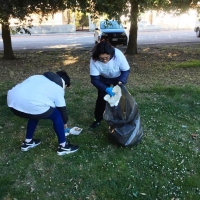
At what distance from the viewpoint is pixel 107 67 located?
343cm

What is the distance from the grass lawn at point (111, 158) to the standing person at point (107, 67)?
2.61 ft

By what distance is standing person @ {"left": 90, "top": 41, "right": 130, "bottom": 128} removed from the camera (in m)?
3.25

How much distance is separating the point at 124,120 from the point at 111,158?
1.63 feet

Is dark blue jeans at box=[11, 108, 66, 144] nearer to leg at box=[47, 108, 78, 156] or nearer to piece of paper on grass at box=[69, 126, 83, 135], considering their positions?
leg at box=[47, 108, 78, 156]

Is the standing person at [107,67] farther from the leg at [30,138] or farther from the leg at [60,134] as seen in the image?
the leg at [30,138]

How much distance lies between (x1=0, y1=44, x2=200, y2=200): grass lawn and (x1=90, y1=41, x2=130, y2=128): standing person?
795 mm

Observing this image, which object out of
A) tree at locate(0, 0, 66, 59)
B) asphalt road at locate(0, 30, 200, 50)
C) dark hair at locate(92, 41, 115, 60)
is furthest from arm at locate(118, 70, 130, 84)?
asphalt road at locate(0, 30, 200, 50)

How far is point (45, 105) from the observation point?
2.83 metres

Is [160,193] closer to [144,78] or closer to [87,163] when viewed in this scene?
[87,163]

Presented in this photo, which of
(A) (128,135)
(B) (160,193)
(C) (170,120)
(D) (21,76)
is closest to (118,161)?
(A) (128,135)

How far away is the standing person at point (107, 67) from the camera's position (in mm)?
3248

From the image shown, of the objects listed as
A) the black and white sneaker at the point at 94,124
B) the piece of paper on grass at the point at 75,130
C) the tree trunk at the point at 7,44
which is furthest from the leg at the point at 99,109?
the tree trunk at the point at 7,44

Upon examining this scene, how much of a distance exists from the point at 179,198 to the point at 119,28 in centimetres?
1348

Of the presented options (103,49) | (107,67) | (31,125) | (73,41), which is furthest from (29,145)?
(73,41)
